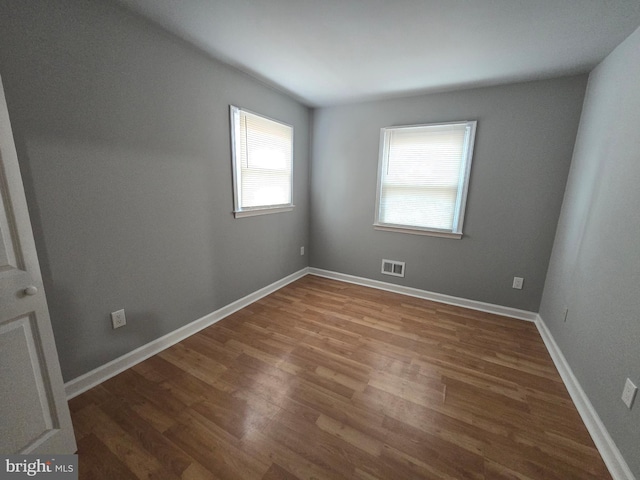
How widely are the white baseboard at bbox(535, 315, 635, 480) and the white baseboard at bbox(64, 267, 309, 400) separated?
2832 mm

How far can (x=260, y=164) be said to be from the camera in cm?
280

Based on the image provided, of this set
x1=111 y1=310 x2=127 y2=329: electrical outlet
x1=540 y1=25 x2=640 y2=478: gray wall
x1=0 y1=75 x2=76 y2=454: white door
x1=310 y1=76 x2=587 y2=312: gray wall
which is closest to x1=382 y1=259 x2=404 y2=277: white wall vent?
x1=310 y1=76 x2=587 y2=312: gray wall

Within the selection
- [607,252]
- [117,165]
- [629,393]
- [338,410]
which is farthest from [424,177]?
[117,165]

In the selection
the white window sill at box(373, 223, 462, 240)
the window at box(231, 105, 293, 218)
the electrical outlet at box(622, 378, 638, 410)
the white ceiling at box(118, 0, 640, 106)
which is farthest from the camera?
the white window sill at box(373, 223, 462, 240)

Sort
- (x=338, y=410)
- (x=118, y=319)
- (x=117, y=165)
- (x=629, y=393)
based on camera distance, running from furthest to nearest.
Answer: (x=118, y=319) → (x=117, y=165) → (x=338, y=410) → (x=629, y=393)

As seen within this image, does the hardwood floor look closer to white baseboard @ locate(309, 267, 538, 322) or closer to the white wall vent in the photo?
white baseboard @ locate(309, 267, 538, 322)

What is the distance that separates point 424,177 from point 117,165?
9.60 feet

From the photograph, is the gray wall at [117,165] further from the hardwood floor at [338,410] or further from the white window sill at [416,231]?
the white window sill at [416,231]

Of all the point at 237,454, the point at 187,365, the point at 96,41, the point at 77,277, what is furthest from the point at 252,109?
the point at 237,454

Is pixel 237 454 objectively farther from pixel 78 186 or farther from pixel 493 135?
pixel 493 135

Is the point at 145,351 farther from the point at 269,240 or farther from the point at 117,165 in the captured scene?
the point at 269,240

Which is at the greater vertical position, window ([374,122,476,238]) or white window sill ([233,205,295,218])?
window ([374,122,476,238])

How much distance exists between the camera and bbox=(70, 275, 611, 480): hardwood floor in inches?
48.9

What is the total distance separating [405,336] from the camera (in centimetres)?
237
